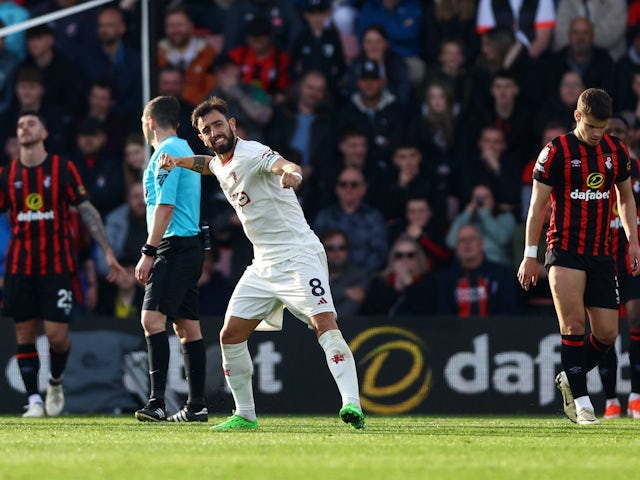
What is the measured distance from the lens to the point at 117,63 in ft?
49.1

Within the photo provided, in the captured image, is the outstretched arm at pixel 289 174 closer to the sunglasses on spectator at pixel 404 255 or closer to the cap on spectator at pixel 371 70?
the sunglasses on spectator at pixel 404 255

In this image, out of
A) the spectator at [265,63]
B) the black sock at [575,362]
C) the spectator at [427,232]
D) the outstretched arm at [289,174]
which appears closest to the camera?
the outstretched arm at [289,174]

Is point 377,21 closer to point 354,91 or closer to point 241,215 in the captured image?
point 354,91

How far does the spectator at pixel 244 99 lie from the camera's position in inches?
560

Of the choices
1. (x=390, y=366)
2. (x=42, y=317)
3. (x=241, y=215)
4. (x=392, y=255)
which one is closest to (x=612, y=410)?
(x=390, y=366)

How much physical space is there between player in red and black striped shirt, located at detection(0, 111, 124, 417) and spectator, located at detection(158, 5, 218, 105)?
3441mm

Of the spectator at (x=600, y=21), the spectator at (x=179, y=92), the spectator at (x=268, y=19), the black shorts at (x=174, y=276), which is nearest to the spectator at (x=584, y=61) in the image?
the spectator at (x=600, y=21)

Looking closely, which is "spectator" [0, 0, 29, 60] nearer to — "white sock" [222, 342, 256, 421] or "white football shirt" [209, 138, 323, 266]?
"white football shirt" [209, 138, 323, 266]

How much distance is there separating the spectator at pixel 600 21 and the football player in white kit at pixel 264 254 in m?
6.73

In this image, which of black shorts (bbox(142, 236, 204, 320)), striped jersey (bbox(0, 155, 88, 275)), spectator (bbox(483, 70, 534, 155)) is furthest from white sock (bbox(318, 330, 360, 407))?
spectator (bbox(483, 70, 534, 155))

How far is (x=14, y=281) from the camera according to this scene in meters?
11.3

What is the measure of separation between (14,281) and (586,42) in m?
6.39

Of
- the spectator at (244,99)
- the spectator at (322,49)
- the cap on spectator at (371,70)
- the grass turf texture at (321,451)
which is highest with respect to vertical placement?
the spectator at (322,49)

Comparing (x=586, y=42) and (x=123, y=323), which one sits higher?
(x=586, y=42)
